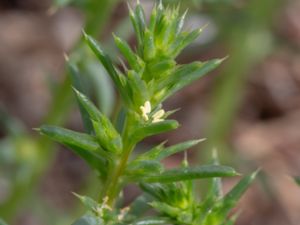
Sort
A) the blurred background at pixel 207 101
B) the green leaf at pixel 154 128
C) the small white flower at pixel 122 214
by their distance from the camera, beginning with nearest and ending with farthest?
the green leaf at pixel 154 128 → the small white flower at pixel 122 214 → the blurred background at pixel 207 101

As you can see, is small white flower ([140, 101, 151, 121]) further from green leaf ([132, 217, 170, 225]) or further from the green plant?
green leaf ([132, 217, 170, 225])

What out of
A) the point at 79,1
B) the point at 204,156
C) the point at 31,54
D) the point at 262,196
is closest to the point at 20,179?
the point at 79,1

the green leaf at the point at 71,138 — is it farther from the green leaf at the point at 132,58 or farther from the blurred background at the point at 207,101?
the blurred background at the point at 207,101

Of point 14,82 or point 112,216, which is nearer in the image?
point 112,216

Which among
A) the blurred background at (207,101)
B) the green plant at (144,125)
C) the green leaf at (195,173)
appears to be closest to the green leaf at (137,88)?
the green plant at (144,125)

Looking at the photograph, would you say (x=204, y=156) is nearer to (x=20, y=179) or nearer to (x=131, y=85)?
(x=20, y=179)

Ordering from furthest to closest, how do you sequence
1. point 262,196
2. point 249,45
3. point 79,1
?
point 262,196 < point 249,45 < point 79,1

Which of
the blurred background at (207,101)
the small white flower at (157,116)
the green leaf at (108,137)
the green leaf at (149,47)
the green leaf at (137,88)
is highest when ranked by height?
the green leaf at (149,47)

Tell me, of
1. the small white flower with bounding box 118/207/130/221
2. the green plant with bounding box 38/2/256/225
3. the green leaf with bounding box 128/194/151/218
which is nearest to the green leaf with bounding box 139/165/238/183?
the green plant with bounding box 38/2/256/225
